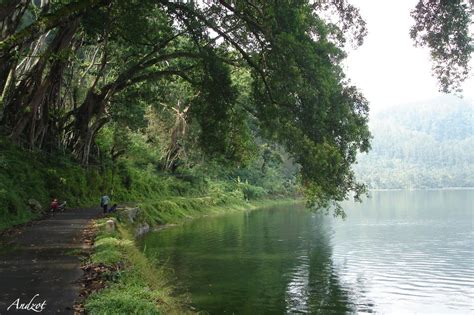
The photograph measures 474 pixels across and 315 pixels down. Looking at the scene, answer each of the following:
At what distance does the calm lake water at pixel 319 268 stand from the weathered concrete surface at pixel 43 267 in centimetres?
437

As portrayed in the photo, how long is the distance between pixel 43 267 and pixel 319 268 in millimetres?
13255

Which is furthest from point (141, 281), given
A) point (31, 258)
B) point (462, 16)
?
point (462, 16)

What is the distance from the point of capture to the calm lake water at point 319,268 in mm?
15245

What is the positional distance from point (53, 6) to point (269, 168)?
5783 centimetres

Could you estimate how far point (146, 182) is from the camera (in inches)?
1586

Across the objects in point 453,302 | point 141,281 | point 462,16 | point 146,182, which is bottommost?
point 453,302

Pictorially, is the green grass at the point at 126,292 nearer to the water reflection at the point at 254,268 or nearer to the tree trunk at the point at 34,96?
the water reflection at the point at 254,268

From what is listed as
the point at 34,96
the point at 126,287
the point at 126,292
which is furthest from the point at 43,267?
the point at 34,96

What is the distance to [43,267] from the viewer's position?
10.7 metres

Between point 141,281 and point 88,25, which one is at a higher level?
point 88,25

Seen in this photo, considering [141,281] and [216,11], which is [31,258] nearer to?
[141,281]

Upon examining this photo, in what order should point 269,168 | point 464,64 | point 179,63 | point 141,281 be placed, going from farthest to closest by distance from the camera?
point 269,168, point 179,63, point 464,64, point 141,281

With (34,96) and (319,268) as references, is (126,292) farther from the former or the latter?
(34,96)

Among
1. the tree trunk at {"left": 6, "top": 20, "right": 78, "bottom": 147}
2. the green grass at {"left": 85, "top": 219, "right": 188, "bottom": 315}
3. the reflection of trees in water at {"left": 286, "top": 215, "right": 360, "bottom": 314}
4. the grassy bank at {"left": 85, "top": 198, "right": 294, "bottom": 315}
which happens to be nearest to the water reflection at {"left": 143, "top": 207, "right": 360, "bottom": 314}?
the reflection of trees in water at {"left": 286, "top": 215, "right": 360, "bottom": 314}
